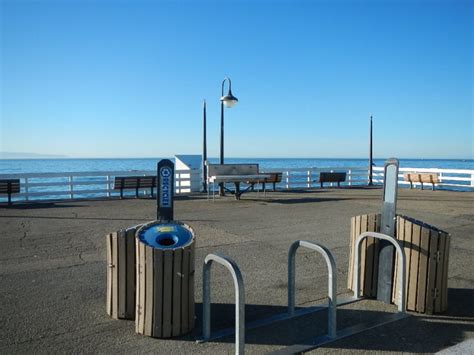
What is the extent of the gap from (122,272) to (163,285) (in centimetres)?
61

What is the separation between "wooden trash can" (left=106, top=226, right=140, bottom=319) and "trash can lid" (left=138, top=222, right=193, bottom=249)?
9.3 inches

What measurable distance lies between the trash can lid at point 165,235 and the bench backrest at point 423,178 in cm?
1825

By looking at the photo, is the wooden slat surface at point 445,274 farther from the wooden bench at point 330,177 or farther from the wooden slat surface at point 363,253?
the wooden bench at point 330,177

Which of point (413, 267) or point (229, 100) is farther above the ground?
point (229, 100)

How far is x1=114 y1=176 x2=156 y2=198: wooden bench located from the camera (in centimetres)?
1586

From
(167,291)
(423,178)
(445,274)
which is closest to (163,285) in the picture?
(167,291)

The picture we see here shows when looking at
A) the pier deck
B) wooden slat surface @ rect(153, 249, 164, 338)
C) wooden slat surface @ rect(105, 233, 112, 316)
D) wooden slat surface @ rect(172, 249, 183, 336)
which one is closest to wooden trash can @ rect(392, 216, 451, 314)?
the pier deck

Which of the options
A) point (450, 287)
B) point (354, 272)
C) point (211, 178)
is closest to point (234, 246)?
point (354, 272)

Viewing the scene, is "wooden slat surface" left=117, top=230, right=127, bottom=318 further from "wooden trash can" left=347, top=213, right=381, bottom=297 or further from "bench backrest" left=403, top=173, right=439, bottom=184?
"bench backrest" left=403, top=173, right=439, bottom=184

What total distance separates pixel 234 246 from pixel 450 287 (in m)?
3.44

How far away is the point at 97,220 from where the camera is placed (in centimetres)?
1058

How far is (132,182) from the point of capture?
16.1 metres

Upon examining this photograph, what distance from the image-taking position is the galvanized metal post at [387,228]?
14.8 feet

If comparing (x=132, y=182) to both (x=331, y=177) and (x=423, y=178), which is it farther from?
(x=423, y=178)
